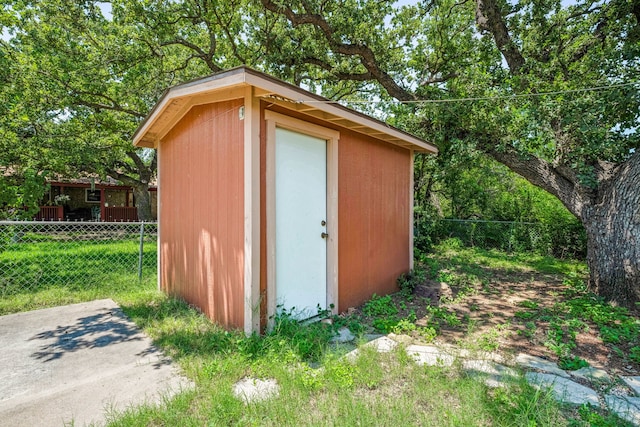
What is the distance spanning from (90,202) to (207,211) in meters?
19.0

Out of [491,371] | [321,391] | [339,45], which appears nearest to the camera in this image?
[321,391]

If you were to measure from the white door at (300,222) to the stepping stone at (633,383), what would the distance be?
270cm

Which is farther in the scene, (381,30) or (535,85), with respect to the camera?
(381,30)

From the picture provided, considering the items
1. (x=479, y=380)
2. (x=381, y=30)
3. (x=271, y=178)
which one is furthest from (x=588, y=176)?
(x=381, y=30)

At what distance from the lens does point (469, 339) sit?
3.23 metres

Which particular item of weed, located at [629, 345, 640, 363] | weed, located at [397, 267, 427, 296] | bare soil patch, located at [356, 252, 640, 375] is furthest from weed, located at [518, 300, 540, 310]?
weed, located at [397, 267, 427, 296]

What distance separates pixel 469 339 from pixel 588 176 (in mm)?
3615

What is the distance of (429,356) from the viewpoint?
9.20 ft

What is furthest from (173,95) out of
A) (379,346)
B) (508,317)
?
(508,317)

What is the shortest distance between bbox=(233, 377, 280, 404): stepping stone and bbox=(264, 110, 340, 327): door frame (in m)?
0.75

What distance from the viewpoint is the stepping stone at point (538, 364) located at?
8.48 ft

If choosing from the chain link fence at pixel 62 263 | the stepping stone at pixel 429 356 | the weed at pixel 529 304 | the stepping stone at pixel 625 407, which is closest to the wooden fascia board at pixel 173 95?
the chain link fence at pixel 62 263

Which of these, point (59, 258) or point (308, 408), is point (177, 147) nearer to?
point (308, 408)

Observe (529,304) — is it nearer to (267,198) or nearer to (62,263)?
(267,198)
